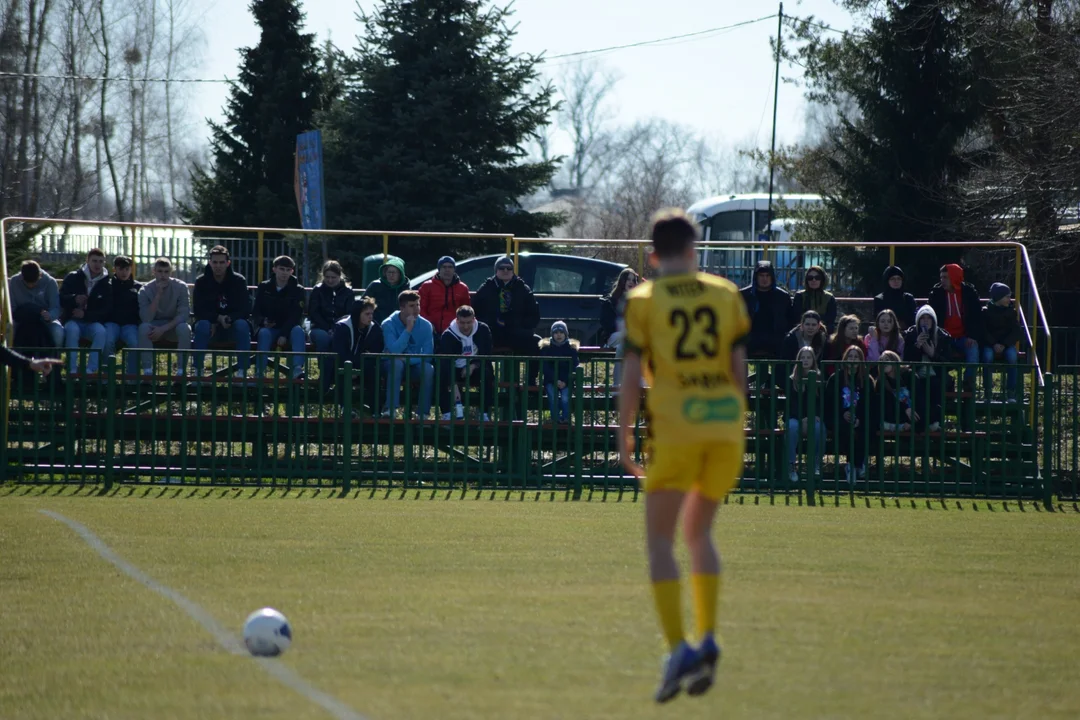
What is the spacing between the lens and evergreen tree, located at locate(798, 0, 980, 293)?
1136 inches

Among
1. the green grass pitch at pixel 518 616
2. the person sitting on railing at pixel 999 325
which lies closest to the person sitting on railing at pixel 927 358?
the person sitting on railing at pixel 999 325

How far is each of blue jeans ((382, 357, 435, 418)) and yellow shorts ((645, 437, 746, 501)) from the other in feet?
30.4

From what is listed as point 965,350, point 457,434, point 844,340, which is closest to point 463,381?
point 457,434

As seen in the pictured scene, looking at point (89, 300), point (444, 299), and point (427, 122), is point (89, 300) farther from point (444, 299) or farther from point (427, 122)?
point (427, 122)

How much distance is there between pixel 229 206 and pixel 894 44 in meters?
20.2

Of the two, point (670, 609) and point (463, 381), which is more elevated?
point (463, 381)

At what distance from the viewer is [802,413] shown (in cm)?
1438

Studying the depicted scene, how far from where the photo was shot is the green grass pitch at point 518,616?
5.47m

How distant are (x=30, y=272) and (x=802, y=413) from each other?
32.4 feet

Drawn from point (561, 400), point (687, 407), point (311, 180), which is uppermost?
point (311, 180)

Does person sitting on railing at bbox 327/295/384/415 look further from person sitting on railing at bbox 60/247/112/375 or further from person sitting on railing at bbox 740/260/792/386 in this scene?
person sitting on railing at bbox 740/260/792/386

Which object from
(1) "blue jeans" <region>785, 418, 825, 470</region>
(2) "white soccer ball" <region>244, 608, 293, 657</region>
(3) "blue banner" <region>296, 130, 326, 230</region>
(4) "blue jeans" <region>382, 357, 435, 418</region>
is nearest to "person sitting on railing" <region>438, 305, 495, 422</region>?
(4) "blue jeans" <region>382, 357, 435, 418</region>

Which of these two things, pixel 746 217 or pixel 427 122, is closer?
pixel 427 122

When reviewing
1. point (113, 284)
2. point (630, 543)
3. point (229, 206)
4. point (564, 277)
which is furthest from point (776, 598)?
point (229, 206)
